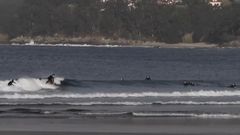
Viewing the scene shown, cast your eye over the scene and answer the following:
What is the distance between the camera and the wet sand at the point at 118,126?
21.4 metres

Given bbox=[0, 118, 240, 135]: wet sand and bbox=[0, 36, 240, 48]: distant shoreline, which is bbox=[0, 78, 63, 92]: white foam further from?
bbox=[0, 36, 240, 48]: distant shoreline

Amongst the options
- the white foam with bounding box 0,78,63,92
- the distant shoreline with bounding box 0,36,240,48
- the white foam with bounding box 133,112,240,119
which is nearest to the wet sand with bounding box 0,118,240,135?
the white foam with bounding box 133,112,240,119

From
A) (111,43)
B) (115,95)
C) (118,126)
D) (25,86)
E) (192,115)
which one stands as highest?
(118,126)

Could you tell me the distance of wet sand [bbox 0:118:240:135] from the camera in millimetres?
21422

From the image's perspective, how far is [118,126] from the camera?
23.0m

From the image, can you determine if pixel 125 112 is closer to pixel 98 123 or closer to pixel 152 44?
pixel 98 123

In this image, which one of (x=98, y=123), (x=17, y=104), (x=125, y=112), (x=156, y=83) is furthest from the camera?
(x=156, y=83)

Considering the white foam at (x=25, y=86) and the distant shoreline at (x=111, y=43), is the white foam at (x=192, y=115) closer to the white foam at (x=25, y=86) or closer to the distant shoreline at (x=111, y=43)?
the white foam at (x=25, y=86)

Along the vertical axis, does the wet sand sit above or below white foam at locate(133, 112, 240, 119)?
above

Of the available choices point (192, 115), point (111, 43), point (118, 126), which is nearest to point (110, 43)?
point (111, 43)

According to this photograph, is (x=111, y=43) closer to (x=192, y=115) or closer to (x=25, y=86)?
(x=25, y=86)

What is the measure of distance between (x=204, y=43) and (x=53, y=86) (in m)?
159

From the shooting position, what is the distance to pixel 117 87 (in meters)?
42.0

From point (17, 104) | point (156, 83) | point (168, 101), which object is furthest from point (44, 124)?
point (156, 83)
